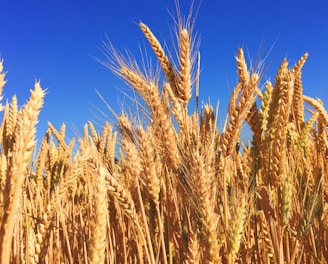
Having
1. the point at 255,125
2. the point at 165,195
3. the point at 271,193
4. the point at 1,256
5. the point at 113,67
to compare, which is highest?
the point at 113,67

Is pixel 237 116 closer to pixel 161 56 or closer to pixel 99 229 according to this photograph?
pixel 161 56

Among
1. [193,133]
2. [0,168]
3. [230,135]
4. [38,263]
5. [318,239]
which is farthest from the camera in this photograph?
[318,239]

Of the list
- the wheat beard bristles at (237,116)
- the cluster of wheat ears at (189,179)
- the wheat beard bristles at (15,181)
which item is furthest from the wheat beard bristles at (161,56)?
the wheat beard bristles at (15,181)

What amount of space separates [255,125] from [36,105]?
97cm

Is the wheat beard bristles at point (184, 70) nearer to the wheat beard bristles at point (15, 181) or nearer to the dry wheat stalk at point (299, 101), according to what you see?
the dry wheat stalk at point (299, 101)

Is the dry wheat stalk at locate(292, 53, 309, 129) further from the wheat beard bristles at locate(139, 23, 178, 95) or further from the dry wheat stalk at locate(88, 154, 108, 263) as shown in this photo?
the dry wheat stalk at locate(88, 154, 108, 263)

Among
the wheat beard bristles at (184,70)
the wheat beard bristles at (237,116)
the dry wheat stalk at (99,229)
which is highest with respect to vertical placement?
the wheat beard bristles at (184,70)

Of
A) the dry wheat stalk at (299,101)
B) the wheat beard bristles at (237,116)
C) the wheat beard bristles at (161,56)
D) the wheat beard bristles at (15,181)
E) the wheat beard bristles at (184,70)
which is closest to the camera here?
the wheat beard bristles at (15,181)

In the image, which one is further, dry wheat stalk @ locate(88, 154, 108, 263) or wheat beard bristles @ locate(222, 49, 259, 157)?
wheat beard bristles @ locate(222, 49, 259, 157)

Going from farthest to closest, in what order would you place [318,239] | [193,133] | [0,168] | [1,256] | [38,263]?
1. [318,239]
2. [193,133]
3. [0,168]
4. [38,263]
5. [1,256]

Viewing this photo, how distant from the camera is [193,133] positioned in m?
1.64

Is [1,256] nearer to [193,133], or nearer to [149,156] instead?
[149,156]

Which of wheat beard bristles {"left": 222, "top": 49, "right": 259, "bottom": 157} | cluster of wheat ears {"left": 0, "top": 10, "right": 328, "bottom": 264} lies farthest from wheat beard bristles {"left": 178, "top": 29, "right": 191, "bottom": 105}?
wheat beard bristles {"left": 222, "top": 49, "right": 259, "bottom": 157}

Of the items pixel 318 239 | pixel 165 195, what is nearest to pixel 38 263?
pixel 165 195
